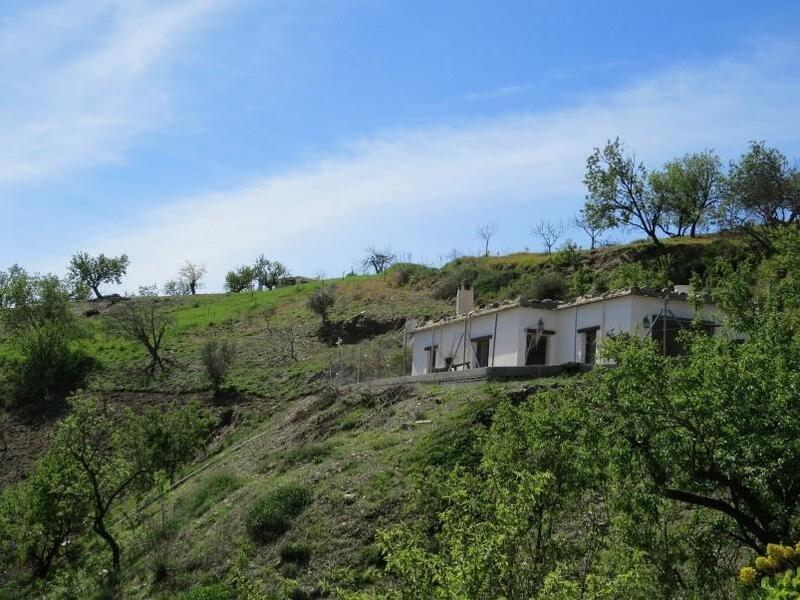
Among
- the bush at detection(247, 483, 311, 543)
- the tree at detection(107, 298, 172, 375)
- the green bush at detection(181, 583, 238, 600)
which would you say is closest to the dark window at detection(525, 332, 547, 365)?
the bush at detection(247, 483, 311, 543)

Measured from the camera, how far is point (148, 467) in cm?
2838

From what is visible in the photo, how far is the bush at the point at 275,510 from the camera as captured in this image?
22.1 m

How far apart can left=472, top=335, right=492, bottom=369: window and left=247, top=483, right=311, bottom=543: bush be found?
438 inches

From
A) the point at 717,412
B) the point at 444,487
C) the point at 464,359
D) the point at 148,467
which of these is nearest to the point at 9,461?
the point at 148,467

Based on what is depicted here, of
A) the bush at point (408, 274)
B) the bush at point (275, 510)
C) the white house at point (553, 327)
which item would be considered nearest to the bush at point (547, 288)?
the bush at point (408, 274)

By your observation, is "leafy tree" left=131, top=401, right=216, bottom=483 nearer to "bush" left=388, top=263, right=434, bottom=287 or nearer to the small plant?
the small plant

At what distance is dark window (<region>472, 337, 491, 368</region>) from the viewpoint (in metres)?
33.0

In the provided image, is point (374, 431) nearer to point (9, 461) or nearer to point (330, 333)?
point (9, 461)

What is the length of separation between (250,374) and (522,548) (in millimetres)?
40299

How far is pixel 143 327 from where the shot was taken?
5753 centimetres

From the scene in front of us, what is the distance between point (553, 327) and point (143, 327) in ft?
110

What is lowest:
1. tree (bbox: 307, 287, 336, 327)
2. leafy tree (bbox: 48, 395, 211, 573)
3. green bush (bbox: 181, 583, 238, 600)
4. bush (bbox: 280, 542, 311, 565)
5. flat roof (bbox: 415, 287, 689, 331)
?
green bush (bbox: 181, 583, 238, 600)

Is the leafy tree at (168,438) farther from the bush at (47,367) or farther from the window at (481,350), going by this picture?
the bush at (47,367)

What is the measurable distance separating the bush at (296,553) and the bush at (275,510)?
0.94m
